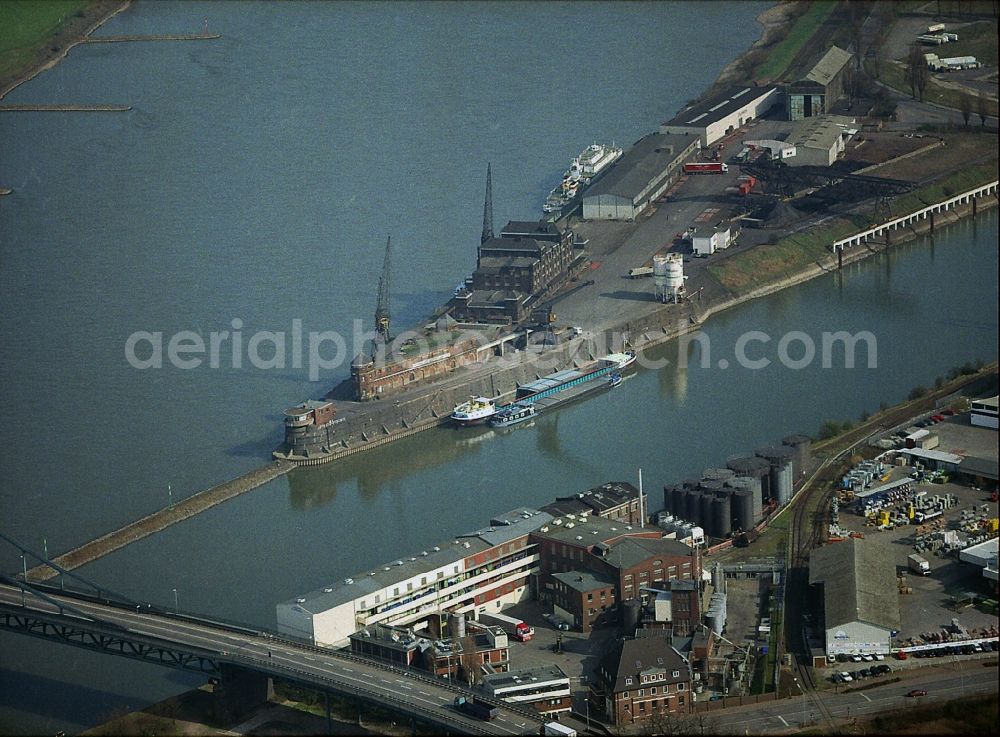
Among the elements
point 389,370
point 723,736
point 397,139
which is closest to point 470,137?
point 397,139

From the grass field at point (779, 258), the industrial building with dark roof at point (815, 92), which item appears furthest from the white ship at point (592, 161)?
the grass field at point (779, 258)

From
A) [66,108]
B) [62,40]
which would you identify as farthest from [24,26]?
[66,108]

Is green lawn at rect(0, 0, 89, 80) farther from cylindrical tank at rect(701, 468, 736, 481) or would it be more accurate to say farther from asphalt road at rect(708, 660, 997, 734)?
asphalt road at rect(708, 660, 997, 734)

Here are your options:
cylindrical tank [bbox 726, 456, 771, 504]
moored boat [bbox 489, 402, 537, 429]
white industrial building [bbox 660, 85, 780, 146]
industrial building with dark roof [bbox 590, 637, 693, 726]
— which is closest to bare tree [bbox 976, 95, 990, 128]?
white industrial building [bbox 660, 85, 780, 146]

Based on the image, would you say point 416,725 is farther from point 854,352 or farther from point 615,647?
point 854,352

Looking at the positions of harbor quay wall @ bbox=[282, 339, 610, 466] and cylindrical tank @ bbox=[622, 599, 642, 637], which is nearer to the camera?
cylindrical tank @ bbox=[622, 599, 642, 637]
